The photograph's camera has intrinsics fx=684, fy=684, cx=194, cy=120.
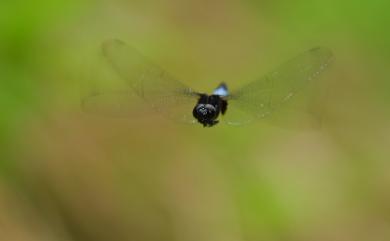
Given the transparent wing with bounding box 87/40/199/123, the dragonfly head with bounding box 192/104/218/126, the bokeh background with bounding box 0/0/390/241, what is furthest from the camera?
the bokeh background with bounding box 0/0/390/241

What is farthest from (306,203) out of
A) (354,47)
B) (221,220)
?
(354,47)

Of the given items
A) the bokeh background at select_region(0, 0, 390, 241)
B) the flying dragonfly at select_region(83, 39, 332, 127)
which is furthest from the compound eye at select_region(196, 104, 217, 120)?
the bokeh background at select_region(0, 0, 390, 241)

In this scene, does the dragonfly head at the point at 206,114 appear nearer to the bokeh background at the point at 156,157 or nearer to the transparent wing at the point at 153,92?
the transparent wing at the point at 153,92

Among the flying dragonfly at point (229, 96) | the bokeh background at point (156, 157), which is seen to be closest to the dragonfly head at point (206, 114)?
the flying dragonfly at point (229, 96)

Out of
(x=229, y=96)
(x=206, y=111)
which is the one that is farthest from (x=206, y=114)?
(x=229, y=96)

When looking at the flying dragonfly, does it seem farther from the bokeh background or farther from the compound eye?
the bokeh background

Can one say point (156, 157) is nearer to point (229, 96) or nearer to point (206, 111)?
point (229, 96)
